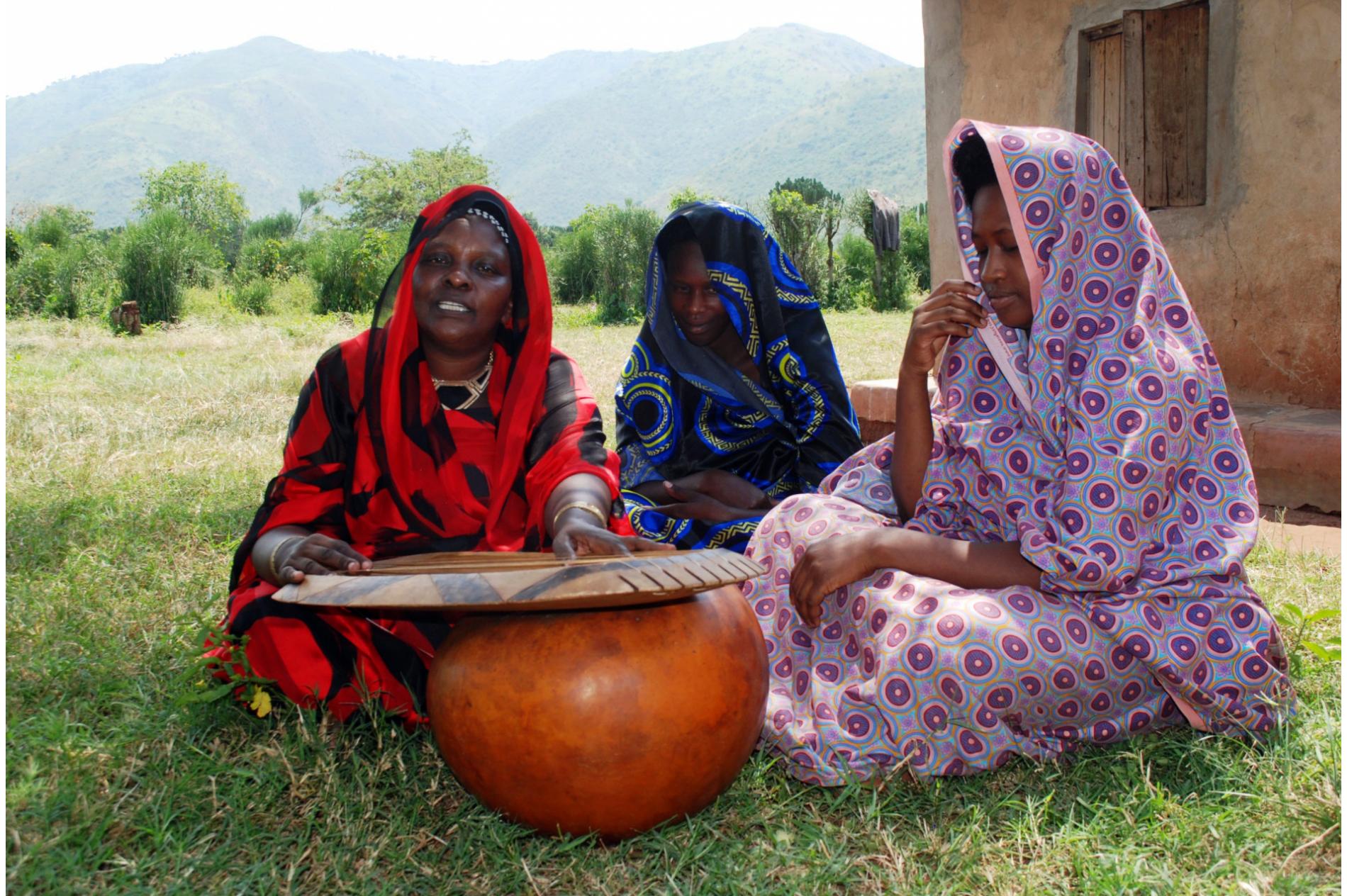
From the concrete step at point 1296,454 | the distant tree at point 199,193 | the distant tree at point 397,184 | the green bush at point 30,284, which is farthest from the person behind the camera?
the distant tree at point 199,193

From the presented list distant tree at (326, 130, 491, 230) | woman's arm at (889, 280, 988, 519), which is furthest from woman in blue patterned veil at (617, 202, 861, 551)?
distant tree at (326, 130, 491, 230)

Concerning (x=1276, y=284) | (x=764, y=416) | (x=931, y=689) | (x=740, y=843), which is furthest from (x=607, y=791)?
(x=1276, y=284)

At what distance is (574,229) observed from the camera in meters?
22.7

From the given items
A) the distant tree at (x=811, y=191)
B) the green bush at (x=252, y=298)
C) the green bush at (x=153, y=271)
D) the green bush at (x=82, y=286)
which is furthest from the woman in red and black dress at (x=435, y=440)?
the distant tree at (x=811, y=191)

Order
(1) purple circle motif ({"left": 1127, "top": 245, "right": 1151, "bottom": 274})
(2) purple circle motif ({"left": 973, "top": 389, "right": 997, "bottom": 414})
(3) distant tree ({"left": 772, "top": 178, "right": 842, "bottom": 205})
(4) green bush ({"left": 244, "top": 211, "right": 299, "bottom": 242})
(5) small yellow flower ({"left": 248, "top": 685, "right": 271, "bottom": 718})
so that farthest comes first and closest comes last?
1. (4) green bush ({"left": 244, "top": 211, "right": 299, "bottom": 242})
2. (3) distant tree ({"left": 772, "top": 178, "right": 842, "bottom": 205})
3. (2) purple circle motif ({"left": 973, "top": 389, "right": 997, "bottom": 414})
4. (5) small yellow flower ({"left": 248, "top": 685, "right": 271, "bottom": 718})
5. (1) purple circle motif ({"left": 1127, "top": 245, "right": 1151, "bottom": 274})

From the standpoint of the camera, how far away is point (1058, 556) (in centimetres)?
240

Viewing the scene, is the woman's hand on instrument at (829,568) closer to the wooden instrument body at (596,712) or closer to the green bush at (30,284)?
the wooden instrument body at (596,712)

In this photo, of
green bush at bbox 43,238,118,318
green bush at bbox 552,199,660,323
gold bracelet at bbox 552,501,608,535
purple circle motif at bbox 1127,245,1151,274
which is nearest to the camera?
purple circle motif at bbox 1127,245,1151,274

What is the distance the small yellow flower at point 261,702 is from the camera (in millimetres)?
2631

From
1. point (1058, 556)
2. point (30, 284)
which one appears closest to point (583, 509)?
point (1058, 556)

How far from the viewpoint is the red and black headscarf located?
2.95 meters

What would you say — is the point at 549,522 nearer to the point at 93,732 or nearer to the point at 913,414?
the point at 913,414

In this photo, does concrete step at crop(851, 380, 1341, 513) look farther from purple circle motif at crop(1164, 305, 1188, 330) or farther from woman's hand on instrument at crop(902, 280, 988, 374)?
woman's hand on instrument at crop(902, 280, 988, 374)

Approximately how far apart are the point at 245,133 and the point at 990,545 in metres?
220
